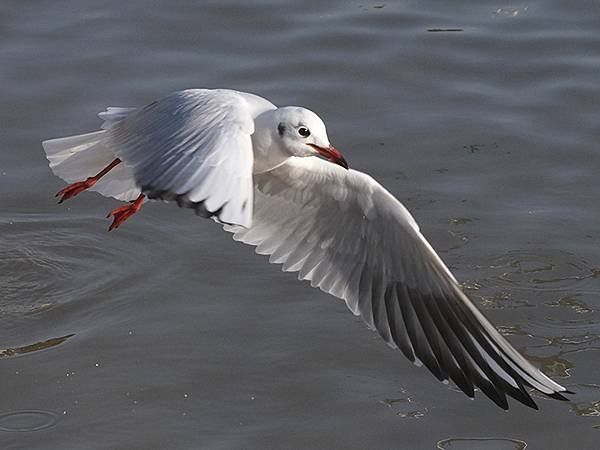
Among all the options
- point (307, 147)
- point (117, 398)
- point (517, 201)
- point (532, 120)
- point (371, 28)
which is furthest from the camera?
point (371, 28)

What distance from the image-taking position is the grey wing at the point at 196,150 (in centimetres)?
498

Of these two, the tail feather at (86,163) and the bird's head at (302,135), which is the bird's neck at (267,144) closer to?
the bird's head at (302,135)

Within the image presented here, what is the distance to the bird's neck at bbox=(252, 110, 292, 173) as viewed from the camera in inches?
233

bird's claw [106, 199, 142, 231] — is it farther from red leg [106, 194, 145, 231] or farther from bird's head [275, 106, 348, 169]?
bird's head [275, 106, 348, 169]

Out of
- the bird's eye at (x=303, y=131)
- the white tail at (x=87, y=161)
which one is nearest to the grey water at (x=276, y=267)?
the white tail at (x=87, y=161)

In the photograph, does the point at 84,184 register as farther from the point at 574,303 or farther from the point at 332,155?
the point at 574,303

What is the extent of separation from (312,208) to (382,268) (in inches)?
17.5

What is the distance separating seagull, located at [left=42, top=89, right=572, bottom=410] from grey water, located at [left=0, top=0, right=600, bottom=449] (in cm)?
41

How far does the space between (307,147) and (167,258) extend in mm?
1755

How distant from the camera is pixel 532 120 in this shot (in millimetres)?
9055

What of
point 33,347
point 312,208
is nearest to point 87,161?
point 33,347

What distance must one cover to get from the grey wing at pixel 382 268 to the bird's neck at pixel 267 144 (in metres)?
0.29

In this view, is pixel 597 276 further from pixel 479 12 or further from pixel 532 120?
pixel 479 12

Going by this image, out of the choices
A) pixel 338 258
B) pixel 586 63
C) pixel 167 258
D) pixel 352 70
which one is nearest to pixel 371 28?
pixel 352 70
